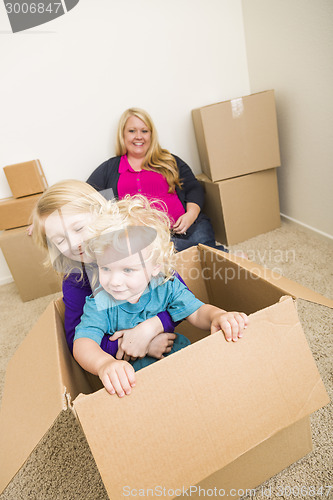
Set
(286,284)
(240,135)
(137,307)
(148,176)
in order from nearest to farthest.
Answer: (286,284) → (137,307) → (240,135) → (148,176)

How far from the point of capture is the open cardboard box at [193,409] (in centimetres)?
45

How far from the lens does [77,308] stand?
750 mm

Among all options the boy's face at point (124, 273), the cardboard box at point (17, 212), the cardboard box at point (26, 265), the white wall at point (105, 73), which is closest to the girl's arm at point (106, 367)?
the boy's face at point (124, 273)

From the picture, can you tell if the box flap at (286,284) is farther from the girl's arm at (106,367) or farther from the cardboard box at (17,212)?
the cardboard box at (17,212)

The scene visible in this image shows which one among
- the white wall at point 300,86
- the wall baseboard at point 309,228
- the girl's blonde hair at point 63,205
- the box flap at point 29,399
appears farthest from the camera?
the wall baseboard at point 309,228

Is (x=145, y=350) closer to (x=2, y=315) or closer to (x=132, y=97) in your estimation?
(x=2, y=315)

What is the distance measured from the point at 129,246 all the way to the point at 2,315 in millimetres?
1142

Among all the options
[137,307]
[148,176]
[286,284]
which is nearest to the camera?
[286,284]

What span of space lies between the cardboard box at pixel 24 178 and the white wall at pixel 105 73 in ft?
0.54

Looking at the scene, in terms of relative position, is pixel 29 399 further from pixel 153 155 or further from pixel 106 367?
pixel 153 155

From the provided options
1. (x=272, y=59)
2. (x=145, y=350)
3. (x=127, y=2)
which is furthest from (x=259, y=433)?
(x=127, y=2)

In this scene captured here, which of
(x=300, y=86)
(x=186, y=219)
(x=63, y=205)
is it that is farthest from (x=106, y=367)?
(x=300, y=86)

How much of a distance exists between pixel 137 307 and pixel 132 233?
17 cm

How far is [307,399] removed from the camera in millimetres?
534
